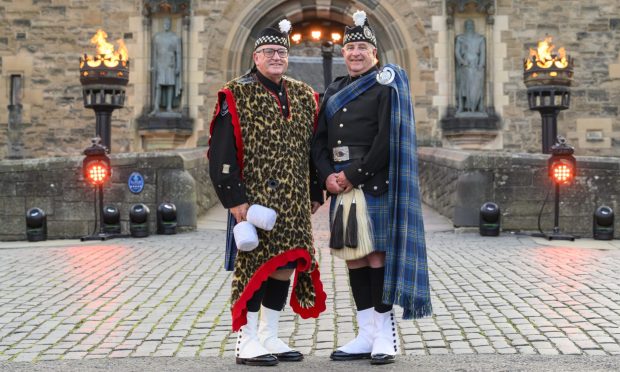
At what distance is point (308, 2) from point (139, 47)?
3.65 metres

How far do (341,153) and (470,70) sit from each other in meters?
13.8

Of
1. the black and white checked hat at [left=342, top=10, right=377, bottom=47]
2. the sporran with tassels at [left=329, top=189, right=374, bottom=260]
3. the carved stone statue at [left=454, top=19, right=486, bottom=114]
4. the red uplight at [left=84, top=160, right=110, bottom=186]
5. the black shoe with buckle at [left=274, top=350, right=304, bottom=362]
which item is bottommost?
the black shoe with buckle at [left=274, top=350, right=304, bottom=362]

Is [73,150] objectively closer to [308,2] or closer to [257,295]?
[308,2]

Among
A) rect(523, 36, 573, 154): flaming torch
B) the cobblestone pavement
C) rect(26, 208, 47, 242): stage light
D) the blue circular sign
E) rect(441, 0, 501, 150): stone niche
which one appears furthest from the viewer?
rect(441, 0, 501, 150): stone niche

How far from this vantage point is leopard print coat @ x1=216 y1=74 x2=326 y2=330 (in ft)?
15.1

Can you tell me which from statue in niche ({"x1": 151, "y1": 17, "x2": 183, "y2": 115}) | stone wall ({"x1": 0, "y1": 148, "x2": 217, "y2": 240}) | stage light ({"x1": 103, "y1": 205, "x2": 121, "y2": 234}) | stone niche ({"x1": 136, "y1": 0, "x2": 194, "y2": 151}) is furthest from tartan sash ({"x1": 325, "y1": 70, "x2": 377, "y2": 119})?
statue in niche ({"x1": 151, "y1": 17, "x2": 183, "y2": 115})

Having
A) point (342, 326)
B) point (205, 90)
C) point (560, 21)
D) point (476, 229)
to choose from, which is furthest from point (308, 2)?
point (342, 326)

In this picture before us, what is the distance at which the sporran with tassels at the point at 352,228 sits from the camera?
15.1 ft

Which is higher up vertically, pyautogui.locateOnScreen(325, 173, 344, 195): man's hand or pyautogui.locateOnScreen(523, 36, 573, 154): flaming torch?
pyautogui.locateOnScreen(523, 36, 573, 154): flaming torch

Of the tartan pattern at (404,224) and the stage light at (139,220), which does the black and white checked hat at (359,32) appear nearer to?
the tartan pattern at (404,224)

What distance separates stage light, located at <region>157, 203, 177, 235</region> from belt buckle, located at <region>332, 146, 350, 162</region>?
268 inches

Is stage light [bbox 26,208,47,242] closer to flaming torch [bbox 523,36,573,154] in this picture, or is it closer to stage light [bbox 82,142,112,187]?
stage light [bbox 82,142,112,187]

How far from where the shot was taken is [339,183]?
4676mm

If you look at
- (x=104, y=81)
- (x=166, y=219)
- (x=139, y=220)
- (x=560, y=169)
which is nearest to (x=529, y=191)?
(x=560, y=169)
